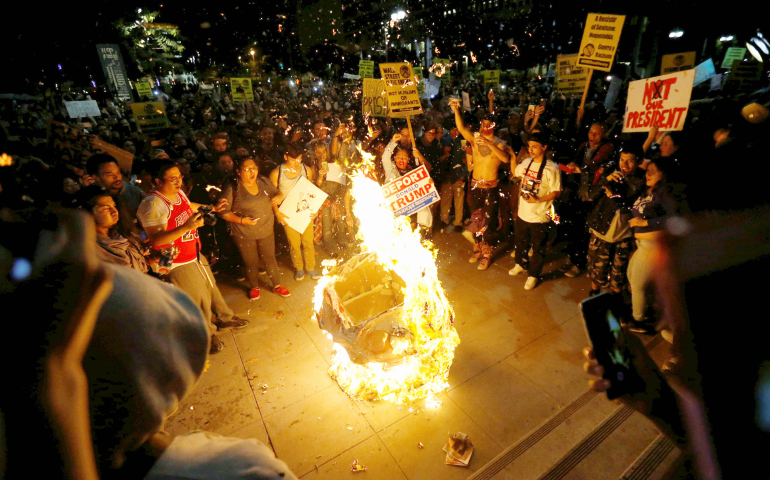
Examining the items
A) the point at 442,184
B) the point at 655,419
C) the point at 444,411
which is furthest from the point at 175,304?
the point at 442,184

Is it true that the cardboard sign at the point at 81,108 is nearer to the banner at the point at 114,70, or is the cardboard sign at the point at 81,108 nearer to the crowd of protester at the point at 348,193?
the crowd of protester at the point at 348,193

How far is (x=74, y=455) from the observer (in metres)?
0.91

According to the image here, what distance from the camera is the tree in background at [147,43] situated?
61.6ft

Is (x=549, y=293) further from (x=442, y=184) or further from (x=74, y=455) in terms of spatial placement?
(x=74, y=455)

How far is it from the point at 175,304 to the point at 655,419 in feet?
7.19

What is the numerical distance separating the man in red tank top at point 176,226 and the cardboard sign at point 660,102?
6999mm

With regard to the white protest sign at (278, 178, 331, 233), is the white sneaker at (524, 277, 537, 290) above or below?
below

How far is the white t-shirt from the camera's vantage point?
17.2ft

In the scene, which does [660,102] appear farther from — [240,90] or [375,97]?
[240,90]

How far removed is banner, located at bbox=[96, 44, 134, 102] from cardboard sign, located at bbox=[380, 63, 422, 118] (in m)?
12.0

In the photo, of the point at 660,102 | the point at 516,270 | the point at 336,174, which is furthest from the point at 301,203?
the point at 660,102

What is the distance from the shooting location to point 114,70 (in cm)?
1313

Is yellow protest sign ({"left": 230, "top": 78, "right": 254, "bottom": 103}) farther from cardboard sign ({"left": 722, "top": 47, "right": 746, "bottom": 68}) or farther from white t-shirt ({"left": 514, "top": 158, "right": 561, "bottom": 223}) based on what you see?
cardboard sign ({"left": 722, "top": 47, "right": 746, "bottom": 68})

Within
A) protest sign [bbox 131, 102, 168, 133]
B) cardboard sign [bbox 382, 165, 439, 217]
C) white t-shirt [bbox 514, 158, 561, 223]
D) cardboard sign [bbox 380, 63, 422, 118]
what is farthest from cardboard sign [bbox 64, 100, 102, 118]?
white t-shirt [bbox 514, 158, 561, 223]
